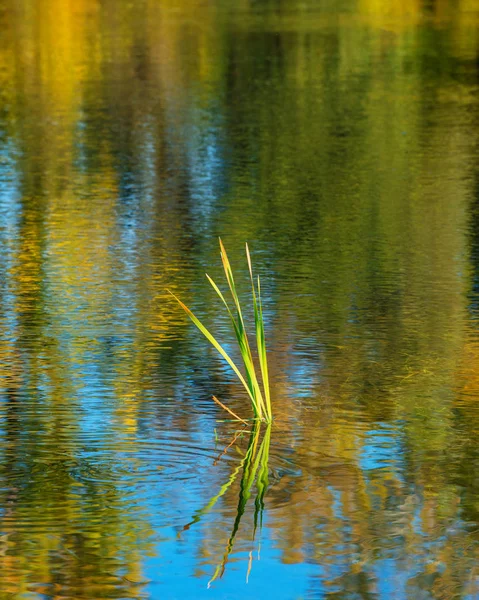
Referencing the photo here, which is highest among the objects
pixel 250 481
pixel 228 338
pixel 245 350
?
pixel 245 350

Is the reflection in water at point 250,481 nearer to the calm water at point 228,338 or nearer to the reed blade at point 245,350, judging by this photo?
the calm water at point 228,338

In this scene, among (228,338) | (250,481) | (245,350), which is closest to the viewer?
Answer: (250,481)

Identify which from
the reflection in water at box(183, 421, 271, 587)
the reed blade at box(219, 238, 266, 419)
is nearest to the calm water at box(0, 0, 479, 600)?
the reflection in water at box(183, 421, 271, 587)

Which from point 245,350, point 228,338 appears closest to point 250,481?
point 245,350

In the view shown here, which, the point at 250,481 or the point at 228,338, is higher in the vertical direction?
the point at 250,481

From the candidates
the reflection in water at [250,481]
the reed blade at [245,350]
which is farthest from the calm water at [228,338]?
the reed blade at [245,350]

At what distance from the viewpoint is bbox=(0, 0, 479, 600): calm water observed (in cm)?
484

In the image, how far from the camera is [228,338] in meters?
7.97

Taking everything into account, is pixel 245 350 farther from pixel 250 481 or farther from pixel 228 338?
pixel 228 338

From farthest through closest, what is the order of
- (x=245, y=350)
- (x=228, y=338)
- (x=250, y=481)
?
(x=228, y=338)
(x=245, y=350)
(x=250, y=481)

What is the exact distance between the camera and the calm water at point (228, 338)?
15.9ft

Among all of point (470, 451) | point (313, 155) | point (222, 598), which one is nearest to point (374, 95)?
point (313, 155)

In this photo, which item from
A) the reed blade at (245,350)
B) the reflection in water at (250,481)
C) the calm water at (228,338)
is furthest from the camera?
the reed blade at (245,350)

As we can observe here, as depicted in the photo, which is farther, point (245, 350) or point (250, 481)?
point (245, 350)
